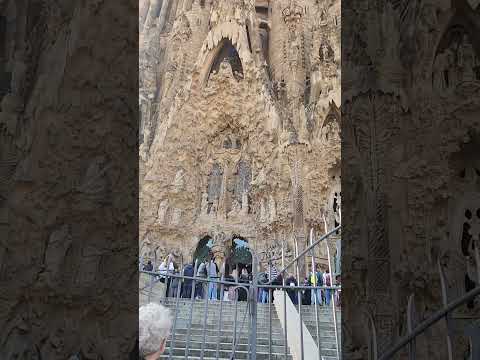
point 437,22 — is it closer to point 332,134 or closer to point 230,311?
point 230,311

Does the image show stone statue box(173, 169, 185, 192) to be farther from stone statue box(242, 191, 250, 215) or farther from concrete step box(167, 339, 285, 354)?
concrete step box(167, 339, 285, 354)

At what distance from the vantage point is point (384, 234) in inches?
118

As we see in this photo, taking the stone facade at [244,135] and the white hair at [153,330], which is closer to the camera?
the white hair at [153,330]

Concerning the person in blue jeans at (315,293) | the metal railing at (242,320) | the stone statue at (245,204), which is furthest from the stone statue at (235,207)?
the person in blue jeans at (315,293)

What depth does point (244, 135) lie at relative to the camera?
18188 millimetres

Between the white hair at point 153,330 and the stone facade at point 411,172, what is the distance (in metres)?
1.13

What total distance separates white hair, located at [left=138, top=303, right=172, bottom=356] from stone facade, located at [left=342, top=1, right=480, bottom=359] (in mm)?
1126

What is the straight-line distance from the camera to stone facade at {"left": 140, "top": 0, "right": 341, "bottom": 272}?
1579cm

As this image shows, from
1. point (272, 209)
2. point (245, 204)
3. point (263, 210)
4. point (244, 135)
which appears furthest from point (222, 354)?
point (244, 135)

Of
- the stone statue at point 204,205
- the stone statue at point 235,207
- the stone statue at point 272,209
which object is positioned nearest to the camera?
the stone statue at point 272,209

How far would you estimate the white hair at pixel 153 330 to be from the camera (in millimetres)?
2598

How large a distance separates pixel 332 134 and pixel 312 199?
2178 millimetres

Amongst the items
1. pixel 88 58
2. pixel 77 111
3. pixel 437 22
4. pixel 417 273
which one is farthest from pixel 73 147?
pixel 437 22

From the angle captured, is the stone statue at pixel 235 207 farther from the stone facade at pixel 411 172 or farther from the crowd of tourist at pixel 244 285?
the stone facade at pixel 411 172
